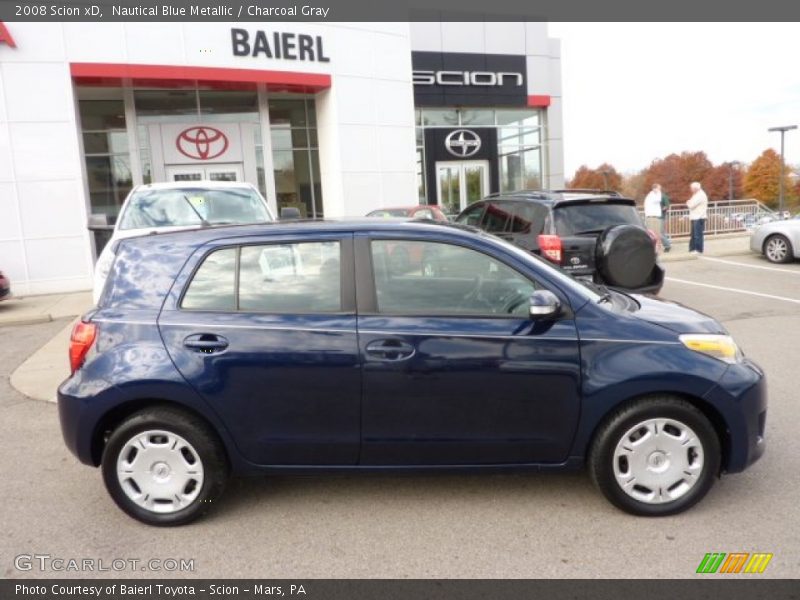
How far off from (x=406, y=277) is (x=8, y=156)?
11.9m

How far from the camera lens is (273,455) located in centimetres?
340

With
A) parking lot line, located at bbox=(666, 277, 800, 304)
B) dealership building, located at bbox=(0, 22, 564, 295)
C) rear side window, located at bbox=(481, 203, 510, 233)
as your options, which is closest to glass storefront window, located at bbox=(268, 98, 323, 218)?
dealership building, located at bbox=(0, 22, 564, 295)

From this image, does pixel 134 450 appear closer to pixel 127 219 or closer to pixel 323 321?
pixel 323 321

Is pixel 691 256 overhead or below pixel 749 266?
overhead

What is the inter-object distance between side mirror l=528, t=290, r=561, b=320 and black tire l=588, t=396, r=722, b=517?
2.15 ft

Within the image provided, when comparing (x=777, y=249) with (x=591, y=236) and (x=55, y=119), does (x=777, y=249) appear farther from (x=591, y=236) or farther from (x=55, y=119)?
(x=55, y=119)

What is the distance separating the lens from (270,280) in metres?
3.47

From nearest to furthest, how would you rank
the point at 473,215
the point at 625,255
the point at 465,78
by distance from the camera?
the point at 625,255 → the point at 473,215 → the point at 465,78

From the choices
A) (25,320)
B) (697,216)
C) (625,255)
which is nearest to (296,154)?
(25,320)

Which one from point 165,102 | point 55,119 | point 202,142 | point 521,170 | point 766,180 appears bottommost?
point 521,170

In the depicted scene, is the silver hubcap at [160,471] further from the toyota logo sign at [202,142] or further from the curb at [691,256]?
the toyota logo sign at [202,142]

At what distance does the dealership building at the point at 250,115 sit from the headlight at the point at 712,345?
41.0ft

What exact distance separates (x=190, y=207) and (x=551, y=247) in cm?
452
